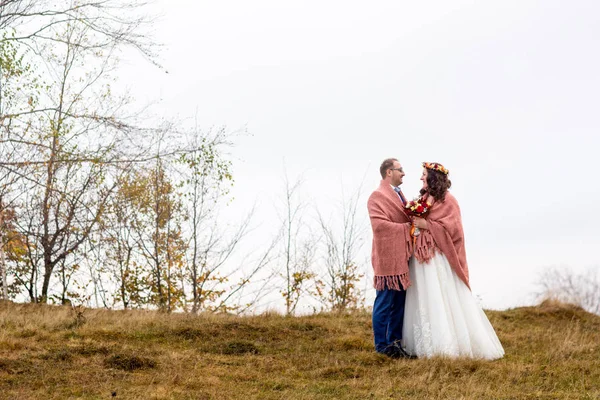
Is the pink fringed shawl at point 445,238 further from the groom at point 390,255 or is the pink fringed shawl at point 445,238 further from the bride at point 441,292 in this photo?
the groom at point 390,255

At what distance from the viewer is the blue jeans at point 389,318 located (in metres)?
8.66

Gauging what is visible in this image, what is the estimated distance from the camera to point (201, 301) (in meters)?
15.7

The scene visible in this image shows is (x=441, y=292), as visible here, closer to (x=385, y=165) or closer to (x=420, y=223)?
(x=420, y=223)

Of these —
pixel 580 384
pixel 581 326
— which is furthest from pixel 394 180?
pixel 581 326

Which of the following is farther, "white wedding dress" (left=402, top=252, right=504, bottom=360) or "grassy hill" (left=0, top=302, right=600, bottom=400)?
"white wedding dress" (left=402, top=252, right=504, bottom=360)

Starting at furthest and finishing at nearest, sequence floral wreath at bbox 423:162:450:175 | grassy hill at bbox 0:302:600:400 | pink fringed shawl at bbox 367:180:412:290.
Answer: floral wreath at bbox 423:162:450:175
pink fringed shawl at bbox 367:180:412:290
grassy hill at bbox 0:302:600:400

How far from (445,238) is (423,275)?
1.70 ft

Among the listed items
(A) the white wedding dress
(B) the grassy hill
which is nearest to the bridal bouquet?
(A) the white wedding dress

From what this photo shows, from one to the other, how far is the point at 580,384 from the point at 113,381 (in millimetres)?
4684

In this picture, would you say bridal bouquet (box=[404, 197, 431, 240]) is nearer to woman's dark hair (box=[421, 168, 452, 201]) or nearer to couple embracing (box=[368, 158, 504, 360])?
couple embracing (box=[368, 158, 504, 360])

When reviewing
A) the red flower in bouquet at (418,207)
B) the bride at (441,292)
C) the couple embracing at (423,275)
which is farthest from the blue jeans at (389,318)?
the red flower in bouquet at (418,207)

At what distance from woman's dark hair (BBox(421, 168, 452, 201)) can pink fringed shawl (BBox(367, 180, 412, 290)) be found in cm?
43

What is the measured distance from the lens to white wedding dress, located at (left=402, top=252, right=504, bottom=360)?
27.1 ft

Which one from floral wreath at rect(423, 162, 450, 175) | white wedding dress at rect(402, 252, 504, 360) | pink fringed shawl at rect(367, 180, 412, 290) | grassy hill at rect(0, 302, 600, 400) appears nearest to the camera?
grassy hill at rect(0, 302, 600, 400)
